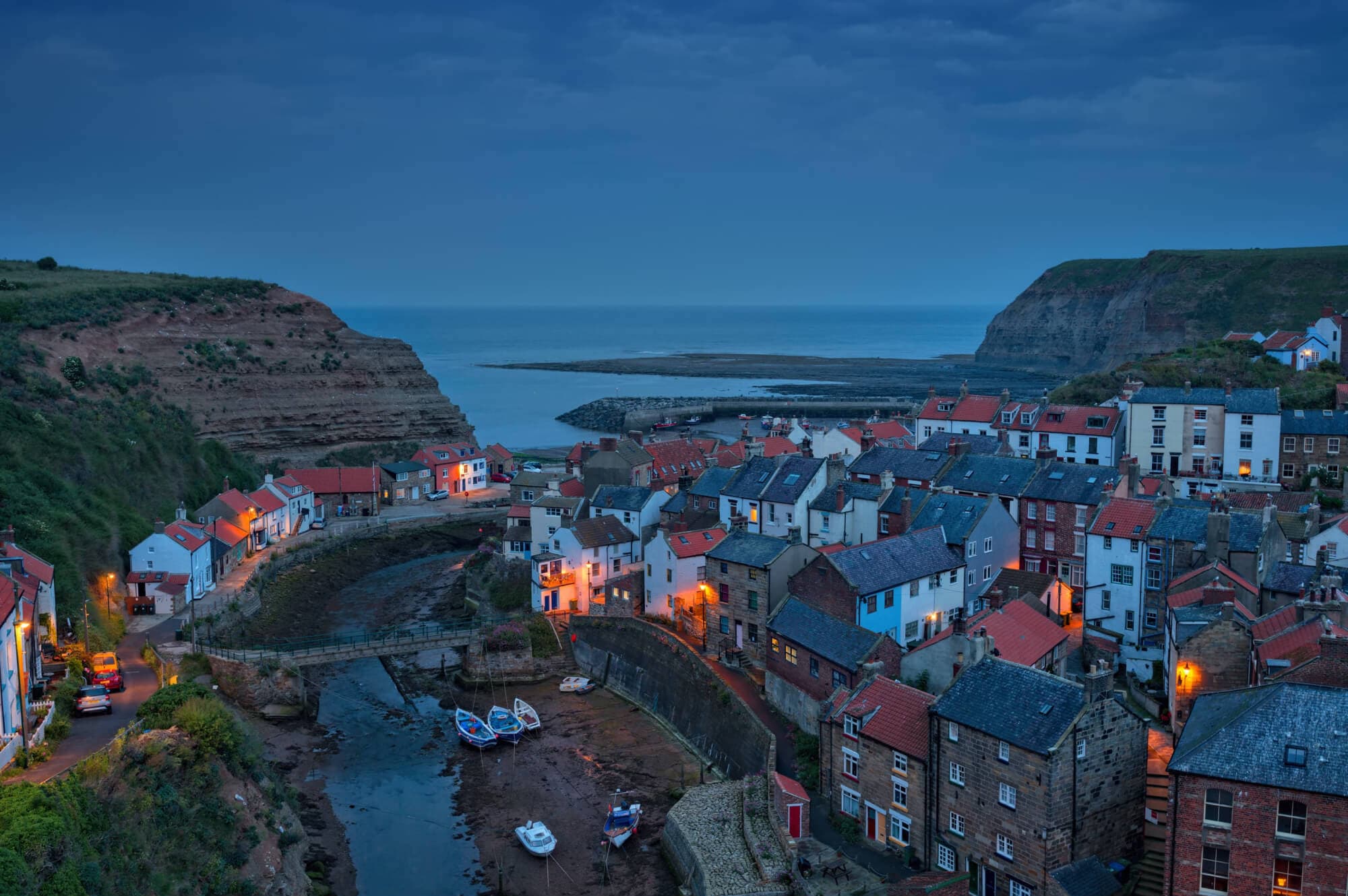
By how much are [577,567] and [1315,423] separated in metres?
39.1

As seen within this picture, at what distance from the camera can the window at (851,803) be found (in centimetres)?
3120

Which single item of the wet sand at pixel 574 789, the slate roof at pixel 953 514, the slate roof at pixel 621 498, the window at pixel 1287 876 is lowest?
the wet sand at pixel 574 789

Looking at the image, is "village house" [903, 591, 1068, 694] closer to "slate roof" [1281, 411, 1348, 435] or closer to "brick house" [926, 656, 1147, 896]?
"brick house" [926, 656, 1147, 896]

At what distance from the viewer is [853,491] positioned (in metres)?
48.8

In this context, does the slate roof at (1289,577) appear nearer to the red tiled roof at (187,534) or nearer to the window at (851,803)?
the window at (851,803)

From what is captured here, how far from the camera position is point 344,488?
80.1 metres

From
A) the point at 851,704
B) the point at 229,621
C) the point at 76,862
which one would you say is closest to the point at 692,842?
the point at 851,704

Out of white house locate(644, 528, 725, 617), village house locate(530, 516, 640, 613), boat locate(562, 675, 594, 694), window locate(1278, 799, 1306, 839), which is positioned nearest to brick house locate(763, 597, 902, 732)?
white house locate(644, 528, 725, 617)

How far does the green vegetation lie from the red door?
51.1 meters

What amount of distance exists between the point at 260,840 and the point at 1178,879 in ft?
79.1

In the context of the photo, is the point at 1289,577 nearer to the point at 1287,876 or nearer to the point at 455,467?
the point at 1287,876

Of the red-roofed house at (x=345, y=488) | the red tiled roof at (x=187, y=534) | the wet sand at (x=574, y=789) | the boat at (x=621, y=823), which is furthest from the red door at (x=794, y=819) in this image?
the red-roofed house at (x=345, y=488)

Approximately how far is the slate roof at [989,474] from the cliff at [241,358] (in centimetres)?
6020

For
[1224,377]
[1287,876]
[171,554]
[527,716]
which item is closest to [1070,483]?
[527,716]
